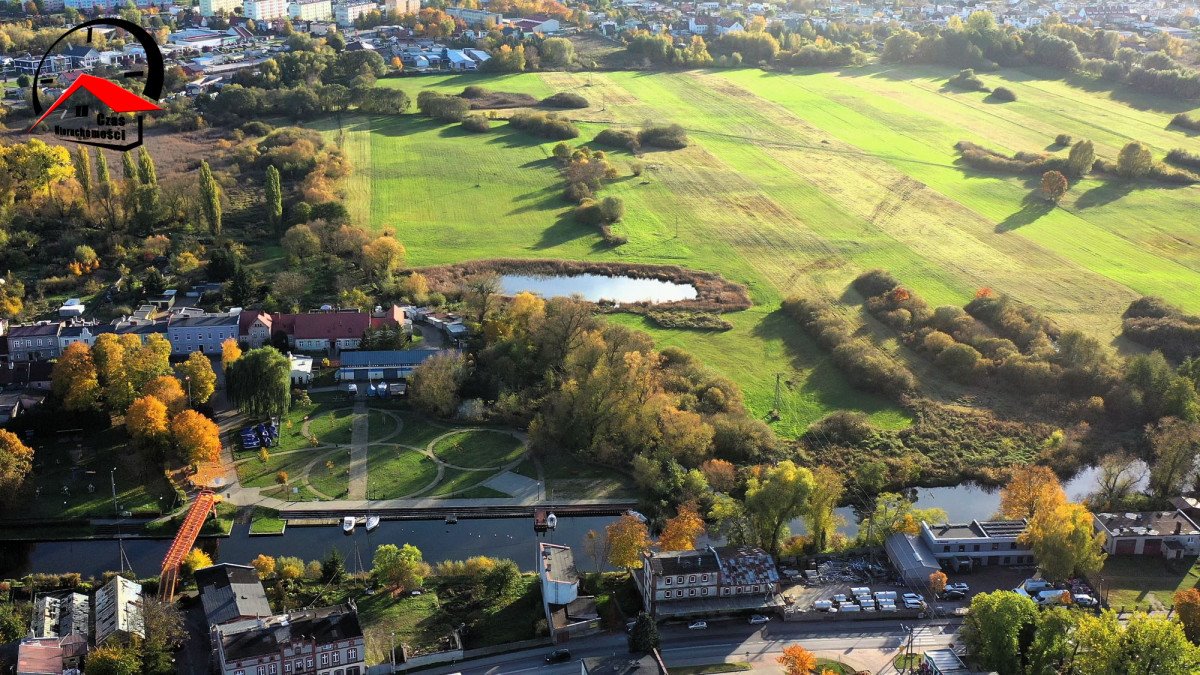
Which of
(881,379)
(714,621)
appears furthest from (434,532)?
(881,379)

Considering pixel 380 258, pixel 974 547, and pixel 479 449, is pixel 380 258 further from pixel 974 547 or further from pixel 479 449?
pixel 974 547

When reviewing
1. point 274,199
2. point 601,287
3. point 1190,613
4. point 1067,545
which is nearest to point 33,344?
point 274,199

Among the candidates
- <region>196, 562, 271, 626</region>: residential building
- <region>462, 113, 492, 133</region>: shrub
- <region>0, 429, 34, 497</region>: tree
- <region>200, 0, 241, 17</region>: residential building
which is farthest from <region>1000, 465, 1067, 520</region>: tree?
<region>200, 0, 241, 17</region>: residential building

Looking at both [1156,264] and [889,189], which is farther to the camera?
[889,189]

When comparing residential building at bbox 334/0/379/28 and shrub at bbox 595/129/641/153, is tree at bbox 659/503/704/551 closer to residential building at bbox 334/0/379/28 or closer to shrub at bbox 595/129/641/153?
shrub at bbox 595/129/641/153

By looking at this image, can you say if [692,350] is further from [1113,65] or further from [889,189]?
[1113,65]

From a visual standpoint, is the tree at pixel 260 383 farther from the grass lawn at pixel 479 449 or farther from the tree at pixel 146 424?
the grass lawn at pixel 479 449
